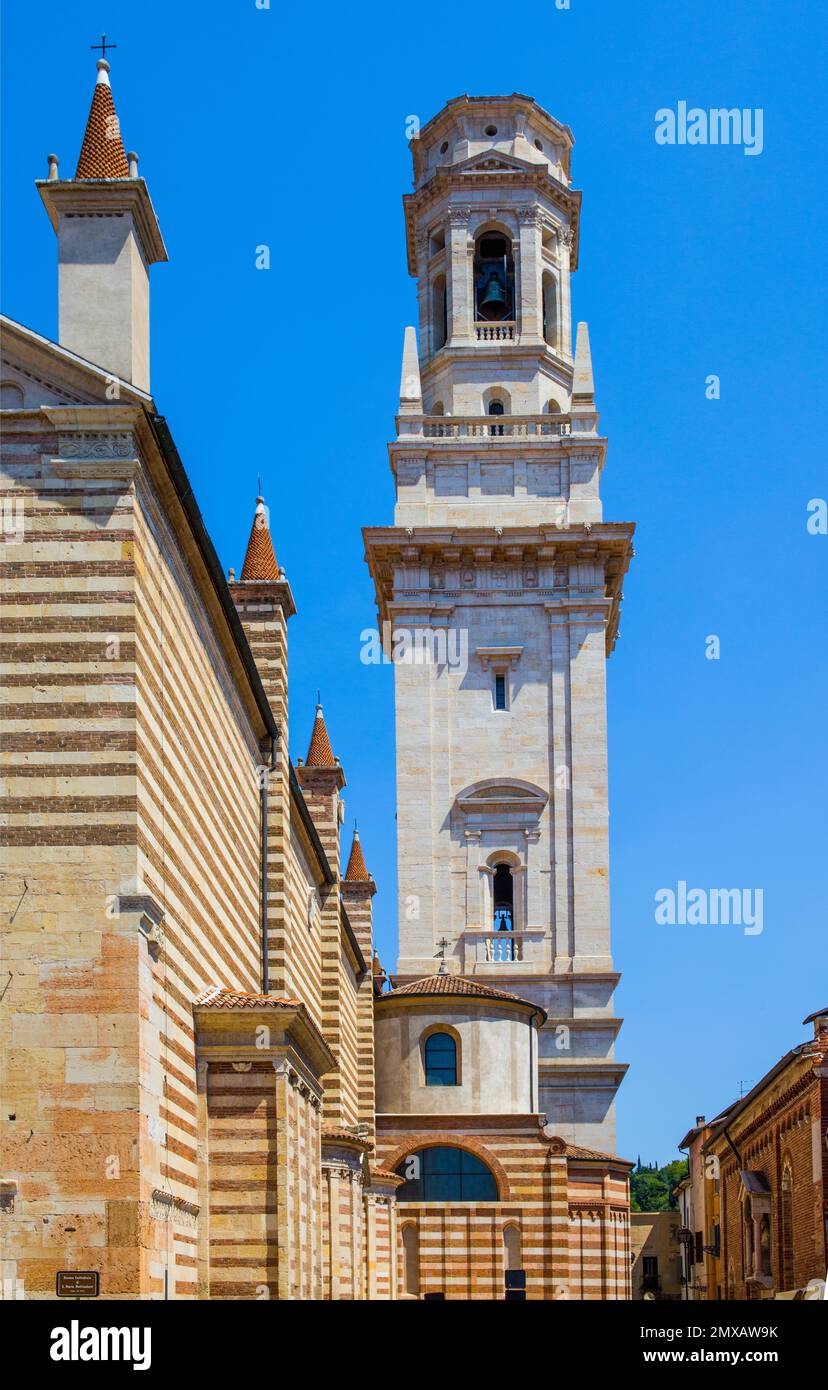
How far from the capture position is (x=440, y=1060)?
2148 inches

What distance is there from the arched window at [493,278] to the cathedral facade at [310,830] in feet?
0.40

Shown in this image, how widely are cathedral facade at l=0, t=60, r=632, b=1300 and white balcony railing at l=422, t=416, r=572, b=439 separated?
0.13 m

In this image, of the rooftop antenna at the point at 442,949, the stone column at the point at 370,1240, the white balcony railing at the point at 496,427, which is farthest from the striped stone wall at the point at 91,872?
the white balcony railing at the point at 496,427

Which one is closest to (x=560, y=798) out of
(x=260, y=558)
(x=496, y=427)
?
(x=496, y=427)

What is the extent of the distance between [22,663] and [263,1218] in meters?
8.13

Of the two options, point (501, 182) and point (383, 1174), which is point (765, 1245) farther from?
point (501, 182)

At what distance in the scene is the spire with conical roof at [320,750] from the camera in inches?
1941

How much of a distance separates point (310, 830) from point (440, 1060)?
16.7 m

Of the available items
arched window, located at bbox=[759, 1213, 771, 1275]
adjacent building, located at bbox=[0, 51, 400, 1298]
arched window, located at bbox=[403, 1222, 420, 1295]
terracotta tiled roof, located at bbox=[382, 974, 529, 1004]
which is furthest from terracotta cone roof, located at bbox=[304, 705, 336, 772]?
adjacent building, located at bbox=[0, 51, 400, 1298]

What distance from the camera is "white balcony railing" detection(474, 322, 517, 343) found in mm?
69000

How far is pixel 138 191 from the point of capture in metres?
22.7

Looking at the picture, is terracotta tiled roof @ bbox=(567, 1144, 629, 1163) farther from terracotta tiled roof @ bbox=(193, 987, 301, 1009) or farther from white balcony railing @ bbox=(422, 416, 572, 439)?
terracotta tiled roof @ bbox=(193, 987, 301, 1009)

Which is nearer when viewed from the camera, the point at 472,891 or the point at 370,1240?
the point at 370,1240
